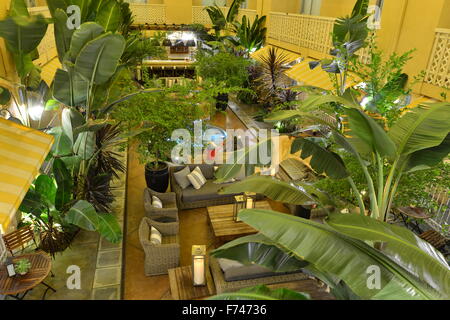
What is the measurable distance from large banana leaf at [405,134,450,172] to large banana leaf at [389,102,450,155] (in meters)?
0.25

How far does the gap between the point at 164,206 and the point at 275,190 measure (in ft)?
16.2

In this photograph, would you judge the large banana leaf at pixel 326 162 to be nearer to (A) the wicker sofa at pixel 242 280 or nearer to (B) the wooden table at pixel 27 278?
(A) the wicker sofa at pixel 242 280

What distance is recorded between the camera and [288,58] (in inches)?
503

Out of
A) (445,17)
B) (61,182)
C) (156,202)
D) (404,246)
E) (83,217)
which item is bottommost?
(156,202)

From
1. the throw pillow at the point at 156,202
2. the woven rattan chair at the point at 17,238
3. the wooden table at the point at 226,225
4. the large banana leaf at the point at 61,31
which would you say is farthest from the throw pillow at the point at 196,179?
the large banana leaf at the point at 61,31

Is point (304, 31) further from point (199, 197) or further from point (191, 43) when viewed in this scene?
point (191, 43)

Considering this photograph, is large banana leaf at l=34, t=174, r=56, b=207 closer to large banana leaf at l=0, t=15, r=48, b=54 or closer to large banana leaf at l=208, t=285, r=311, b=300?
large banana leaf at l=0, t=15, r=48, b=54

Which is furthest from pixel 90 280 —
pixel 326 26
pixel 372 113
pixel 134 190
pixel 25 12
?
pixel 326 26

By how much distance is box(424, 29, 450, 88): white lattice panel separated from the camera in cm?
657

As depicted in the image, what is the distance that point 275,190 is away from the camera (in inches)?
119

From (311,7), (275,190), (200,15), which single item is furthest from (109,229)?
(200,15)

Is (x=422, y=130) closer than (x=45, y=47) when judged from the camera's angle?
Yes

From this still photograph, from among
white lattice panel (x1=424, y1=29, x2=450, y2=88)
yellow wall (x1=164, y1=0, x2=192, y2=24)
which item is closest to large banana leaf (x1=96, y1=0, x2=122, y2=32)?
white lattice panel (x1=424, y1=29, x2=450, y2=88)
